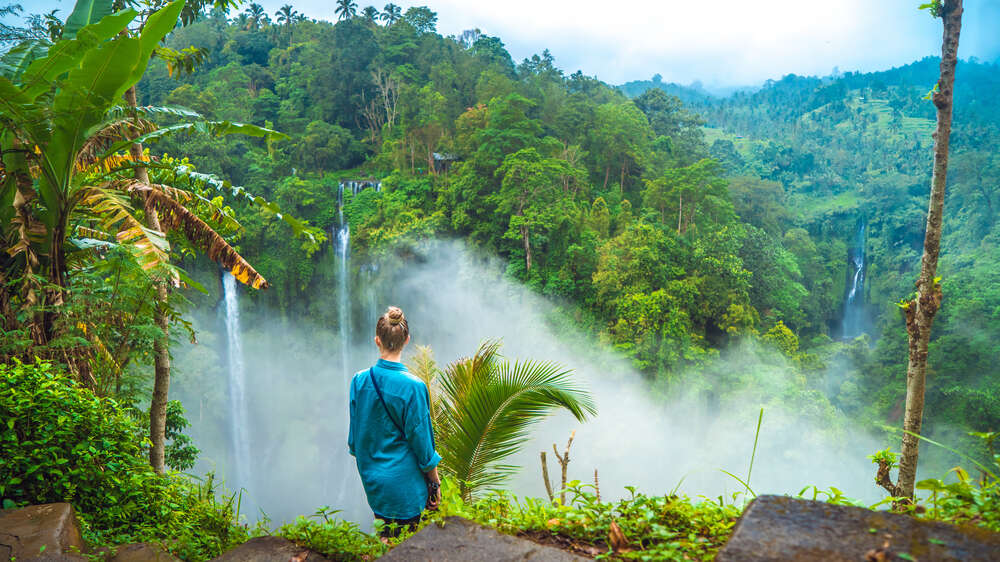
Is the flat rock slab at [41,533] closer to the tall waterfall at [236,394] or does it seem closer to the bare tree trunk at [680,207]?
the tall waterfall at [236,394]

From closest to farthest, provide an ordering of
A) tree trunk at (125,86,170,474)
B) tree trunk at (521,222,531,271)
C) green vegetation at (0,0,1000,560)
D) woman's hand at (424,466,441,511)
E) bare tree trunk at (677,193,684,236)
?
woman's hand at (424,466,441,511)
green vegetation at (0,0,1000,560)
tree trunk at (125,86,170,474)
tree trunk at (521,222,531,271)
bare tree trunk at (677,193,684,236)

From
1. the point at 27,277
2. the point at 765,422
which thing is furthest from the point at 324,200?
the point at 27,277

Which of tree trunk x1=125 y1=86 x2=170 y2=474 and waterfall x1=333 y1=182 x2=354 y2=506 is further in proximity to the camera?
waterfall x1=333 y1=182 x2=354 y2=506

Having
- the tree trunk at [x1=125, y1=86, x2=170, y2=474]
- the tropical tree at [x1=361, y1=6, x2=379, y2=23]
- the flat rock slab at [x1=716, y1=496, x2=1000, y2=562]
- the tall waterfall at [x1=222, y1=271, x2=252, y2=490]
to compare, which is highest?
the tropical tree at [x1=361, y1=6, x2=379, y2=23]

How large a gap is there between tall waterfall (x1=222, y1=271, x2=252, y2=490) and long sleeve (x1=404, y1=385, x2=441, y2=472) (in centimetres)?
2094

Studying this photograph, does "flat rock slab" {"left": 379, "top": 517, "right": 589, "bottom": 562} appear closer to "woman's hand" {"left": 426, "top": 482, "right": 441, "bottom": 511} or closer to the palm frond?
"woman's hand" {"left": 426, "top": 482, "right": 441, "bottom": 511}

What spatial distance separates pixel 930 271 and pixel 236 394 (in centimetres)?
2282

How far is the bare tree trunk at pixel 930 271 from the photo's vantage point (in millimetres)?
3311

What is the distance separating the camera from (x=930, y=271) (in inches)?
136

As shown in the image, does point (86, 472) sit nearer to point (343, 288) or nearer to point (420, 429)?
point (420, 429)

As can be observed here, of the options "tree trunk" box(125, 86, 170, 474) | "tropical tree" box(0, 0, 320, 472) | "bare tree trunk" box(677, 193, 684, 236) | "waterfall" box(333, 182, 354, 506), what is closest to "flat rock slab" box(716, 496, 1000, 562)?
"tropical tree" box(0, 0, 320, 472)

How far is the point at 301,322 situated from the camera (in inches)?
935

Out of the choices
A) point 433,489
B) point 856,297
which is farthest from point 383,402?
point 856,297

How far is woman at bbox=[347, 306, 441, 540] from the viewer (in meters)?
1.99
